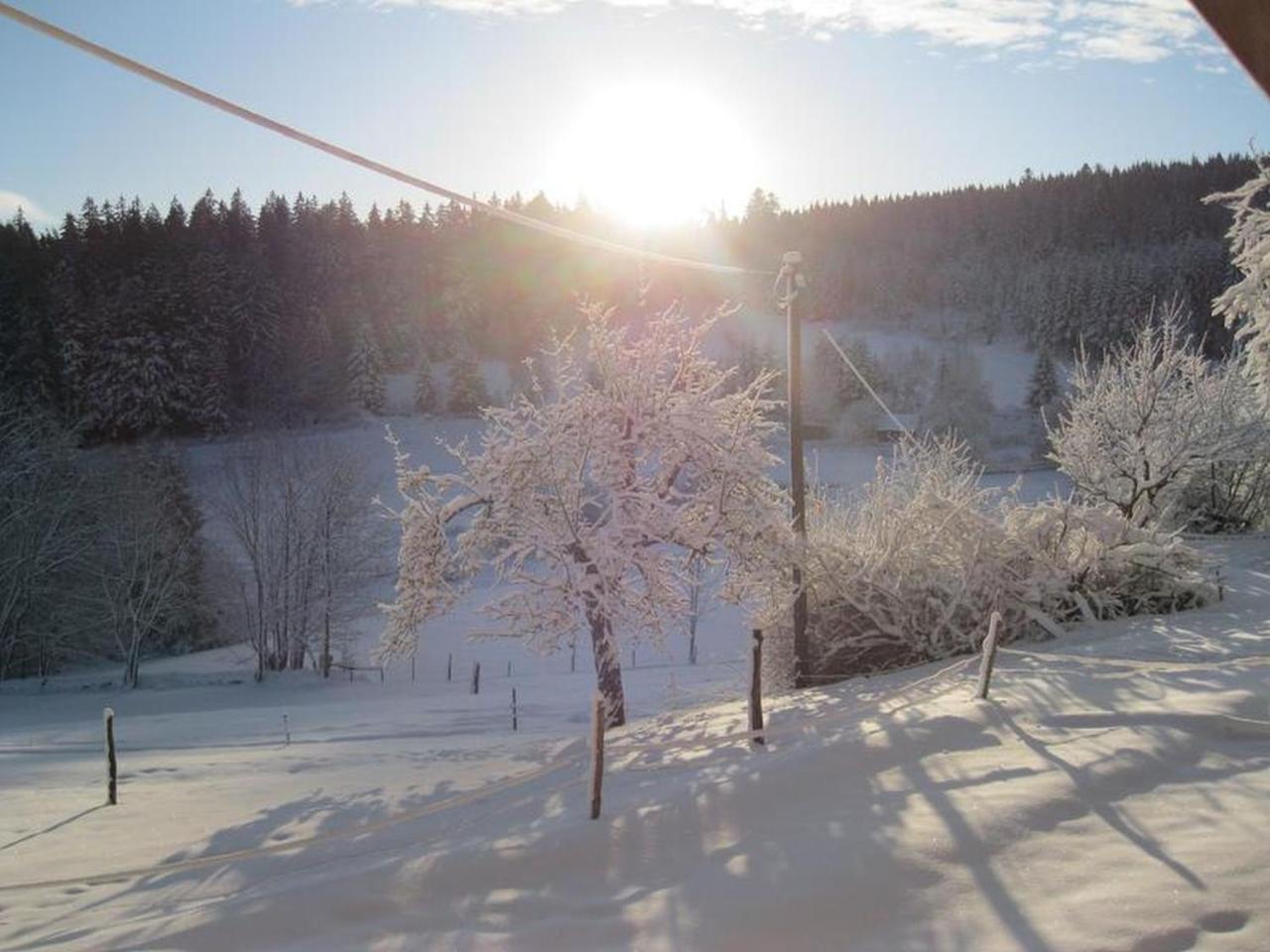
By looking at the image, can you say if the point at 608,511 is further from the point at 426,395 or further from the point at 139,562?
the point at 426,395

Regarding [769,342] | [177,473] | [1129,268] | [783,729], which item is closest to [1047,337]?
[1129,268]

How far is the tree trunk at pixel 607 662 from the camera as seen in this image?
1664 cm

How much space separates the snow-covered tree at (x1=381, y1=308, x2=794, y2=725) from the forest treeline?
2772 mm

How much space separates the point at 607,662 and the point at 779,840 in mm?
10792

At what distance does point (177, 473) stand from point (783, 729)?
4437 cm

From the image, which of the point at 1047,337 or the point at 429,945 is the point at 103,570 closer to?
the point at 429,945

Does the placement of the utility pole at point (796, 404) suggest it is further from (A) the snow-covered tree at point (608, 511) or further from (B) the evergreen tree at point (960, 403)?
(B) the evergreen tree at point (960, 403)

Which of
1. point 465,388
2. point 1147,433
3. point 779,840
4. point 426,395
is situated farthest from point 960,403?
point 779,840

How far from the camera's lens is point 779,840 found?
20.7ft

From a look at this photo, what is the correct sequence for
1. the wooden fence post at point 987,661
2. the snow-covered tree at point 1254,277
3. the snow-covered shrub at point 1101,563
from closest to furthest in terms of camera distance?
the wooden fence post at point 987,661, the snow-covered shrub at point 1101,563, the snow-covered tree at point 1254,277

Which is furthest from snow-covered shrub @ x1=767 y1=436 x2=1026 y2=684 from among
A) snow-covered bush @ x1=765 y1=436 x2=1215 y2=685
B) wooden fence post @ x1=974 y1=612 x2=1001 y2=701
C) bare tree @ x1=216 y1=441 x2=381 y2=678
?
bare tree @ x1=216 y1=441 x2=381 y2=678

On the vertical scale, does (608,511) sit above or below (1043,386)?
below

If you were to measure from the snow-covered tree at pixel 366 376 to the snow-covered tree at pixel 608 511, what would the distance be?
5981 centimetres

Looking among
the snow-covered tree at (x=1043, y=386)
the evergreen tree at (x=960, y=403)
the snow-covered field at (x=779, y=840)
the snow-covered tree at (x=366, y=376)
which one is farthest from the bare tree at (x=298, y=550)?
the snow-covered tree at (x=1043, y=386)
